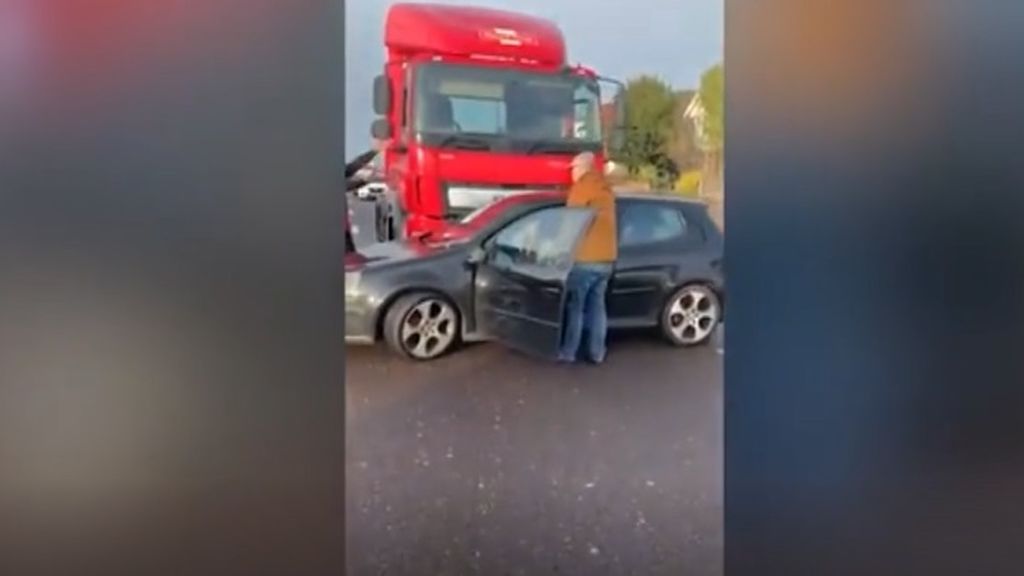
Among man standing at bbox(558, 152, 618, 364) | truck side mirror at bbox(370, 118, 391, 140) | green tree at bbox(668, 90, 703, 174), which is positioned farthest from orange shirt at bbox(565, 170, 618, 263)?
truck side mirror at bbox(370, 118, 391, 140)

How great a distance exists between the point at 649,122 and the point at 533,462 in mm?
688

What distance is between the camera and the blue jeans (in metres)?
1.99

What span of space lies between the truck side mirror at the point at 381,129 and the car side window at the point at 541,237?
0.29m

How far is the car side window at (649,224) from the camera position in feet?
6.55

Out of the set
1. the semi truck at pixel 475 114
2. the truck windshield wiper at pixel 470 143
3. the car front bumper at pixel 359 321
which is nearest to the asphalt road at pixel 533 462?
the car front bumper at pixel 359 321
